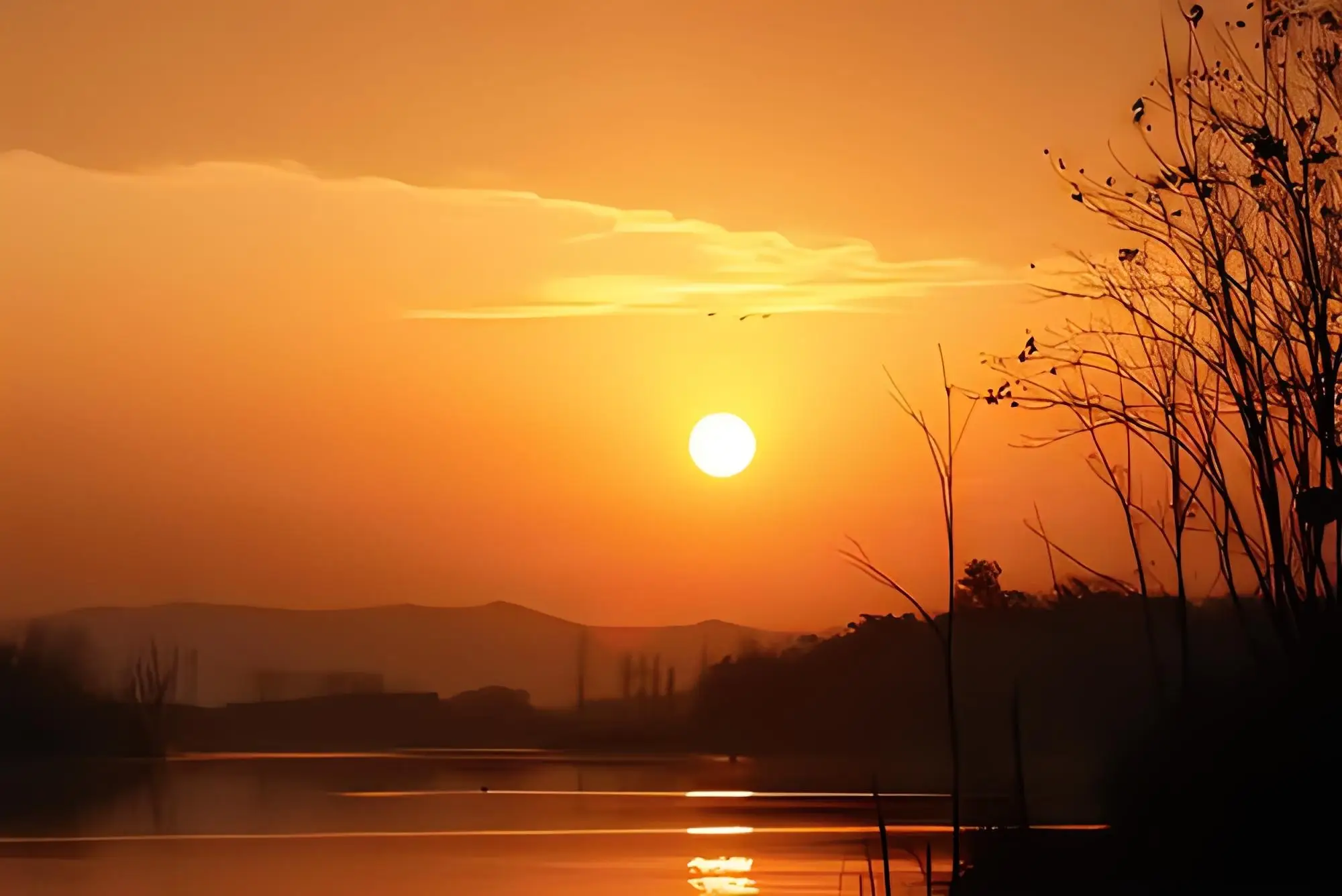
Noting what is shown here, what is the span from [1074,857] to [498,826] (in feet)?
78.2

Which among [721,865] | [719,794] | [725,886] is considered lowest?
[725,886]

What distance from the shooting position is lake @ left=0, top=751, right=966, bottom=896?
24.5 m

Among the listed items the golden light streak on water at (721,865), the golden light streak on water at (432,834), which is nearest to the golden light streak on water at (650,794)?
the golden light streak on water at (432,834)

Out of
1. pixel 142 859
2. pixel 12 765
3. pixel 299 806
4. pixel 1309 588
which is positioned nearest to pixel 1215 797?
pixel 1309 588

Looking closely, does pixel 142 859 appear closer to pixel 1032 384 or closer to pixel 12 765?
pixel 1032 384

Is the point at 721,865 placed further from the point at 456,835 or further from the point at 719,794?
the point at 719,794

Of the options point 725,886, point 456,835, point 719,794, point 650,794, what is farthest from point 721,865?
point 650,794

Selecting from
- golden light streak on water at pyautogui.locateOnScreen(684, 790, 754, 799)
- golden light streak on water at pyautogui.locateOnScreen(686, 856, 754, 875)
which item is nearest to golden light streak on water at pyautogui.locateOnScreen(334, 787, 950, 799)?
golden light streak on water at pyautogui.locateOnScreen(684, 790, 754, 799)

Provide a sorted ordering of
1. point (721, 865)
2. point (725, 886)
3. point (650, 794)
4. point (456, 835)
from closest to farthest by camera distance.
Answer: point (725, 886) → point (721, 865) → point (456, 835) → point (650, 794)

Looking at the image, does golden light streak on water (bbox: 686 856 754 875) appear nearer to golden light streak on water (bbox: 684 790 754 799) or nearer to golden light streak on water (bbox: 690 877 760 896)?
golden light streak on water (bbox: 690 877 760 896)

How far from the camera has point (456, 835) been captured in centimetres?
3438

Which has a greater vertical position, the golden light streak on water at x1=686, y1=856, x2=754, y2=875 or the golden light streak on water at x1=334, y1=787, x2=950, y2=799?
the golden light streak on water at x1=334, y1=787, x2=950, y2=799

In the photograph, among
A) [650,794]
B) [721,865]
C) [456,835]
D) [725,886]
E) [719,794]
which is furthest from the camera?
[650,794]

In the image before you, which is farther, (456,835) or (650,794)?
(650,794)
